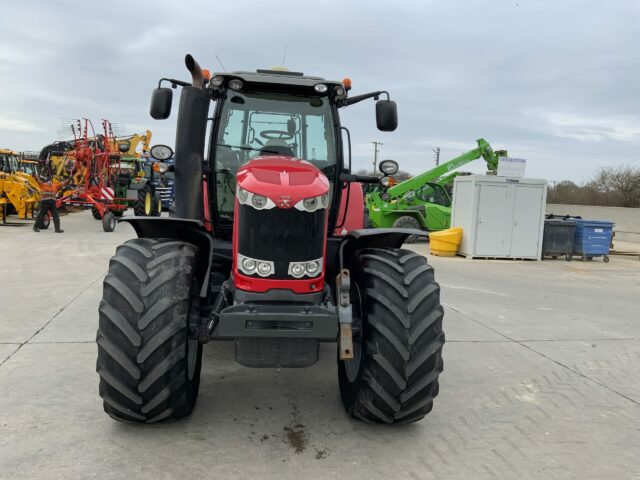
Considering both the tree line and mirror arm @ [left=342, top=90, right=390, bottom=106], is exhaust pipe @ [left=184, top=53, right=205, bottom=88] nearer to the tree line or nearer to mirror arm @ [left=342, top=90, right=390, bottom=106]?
mirror arm @ [left=342, top=90, right=390, bottom=106]

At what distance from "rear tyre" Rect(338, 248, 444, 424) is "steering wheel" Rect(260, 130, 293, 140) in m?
1.51

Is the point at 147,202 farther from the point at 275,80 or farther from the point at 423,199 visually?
the point at 275,80

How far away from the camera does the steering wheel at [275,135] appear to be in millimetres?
4350

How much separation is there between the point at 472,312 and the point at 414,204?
10067mm

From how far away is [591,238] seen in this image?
14.4 metres

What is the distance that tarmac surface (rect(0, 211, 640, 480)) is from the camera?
117 inches

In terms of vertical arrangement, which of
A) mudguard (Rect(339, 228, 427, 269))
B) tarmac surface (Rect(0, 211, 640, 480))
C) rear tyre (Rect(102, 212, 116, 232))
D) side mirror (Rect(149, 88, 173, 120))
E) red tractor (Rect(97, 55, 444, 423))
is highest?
side mirror (Rect(149, 88, 173, 120))

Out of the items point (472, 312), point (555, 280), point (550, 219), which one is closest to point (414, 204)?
point (550, 219)

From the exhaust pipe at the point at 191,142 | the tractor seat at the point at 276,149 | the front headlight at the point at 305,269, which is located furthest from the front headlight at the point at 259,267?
the exhaust pipe at the point at 191,142

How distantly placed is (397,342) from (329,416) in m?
0.88

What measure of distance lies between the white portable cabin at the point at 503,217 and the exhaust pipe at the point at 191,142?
420 inches

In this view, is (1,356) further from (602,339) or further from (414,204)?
(414,204)

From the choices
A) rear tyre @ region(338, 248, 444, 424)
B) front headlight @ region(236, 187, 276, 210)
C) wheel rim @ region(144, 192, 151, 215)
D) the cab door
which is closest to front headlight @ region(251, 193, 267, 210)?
front headlight @ region(236, 187, 276, 210)

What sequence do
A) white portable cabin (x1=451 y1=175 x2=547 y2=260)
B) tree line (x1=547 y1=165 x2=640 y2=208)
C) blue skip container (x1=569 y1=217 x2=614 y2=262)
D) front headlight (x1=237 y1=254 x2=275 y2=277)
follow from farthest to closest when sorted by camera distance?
tree line (x1=547 y1=165 x2=640 y2=208), blue skip container (x1=569 y1=217 x2=614 y2=262), white portable cabin (x1=451 y1=175 x2=547 y2=260), front headlight (x1=237 y1=254 x2=275 y2=277)
